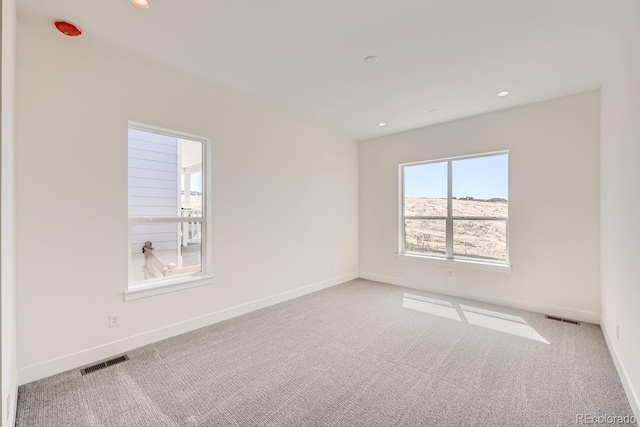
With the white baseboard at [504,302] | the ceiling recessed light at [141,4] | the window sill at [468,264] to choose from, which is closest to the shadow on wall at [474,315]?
the white baseboard at [504,302]

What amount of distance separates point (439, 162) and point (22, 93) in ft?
16.0

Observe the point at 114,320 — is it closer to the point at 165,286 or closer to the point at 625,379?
the point at 165,286

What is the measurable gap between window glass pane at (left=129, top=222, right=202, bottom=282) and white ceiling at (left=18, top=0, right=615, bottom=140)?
1653mm

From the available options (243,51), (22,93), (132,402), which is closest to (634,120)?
(243,51)

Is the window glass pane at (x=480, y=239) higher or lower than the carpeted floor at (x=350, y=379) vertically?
higher

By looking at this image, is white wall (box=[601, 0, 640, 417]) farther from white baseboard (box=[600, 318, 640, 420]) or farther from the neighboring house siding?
the neighboring house siding

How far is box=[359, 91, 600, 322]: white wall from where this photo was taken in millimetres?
3254

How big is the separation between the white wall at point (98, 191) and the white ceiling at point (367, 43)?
0.87 feet

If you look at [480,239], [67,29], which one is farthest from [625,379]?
[67,29]

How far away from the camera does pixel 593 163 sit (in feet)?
10.5

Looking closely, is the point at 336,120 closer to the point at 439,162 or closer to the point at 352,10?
the point at 439,162

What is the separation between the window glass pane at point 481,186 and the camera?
3932 millimetres

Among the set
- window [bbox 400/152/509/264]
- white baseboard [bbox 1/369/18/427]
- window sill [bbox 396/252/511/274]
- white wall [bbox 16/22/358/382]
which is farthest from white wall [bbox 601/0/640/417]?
white baseboard [bbox 1/369/18/427]

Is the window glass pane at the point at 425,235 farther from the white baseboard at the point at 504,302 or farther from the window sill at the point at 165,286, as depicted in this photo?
the window sill at the point at 165,286
